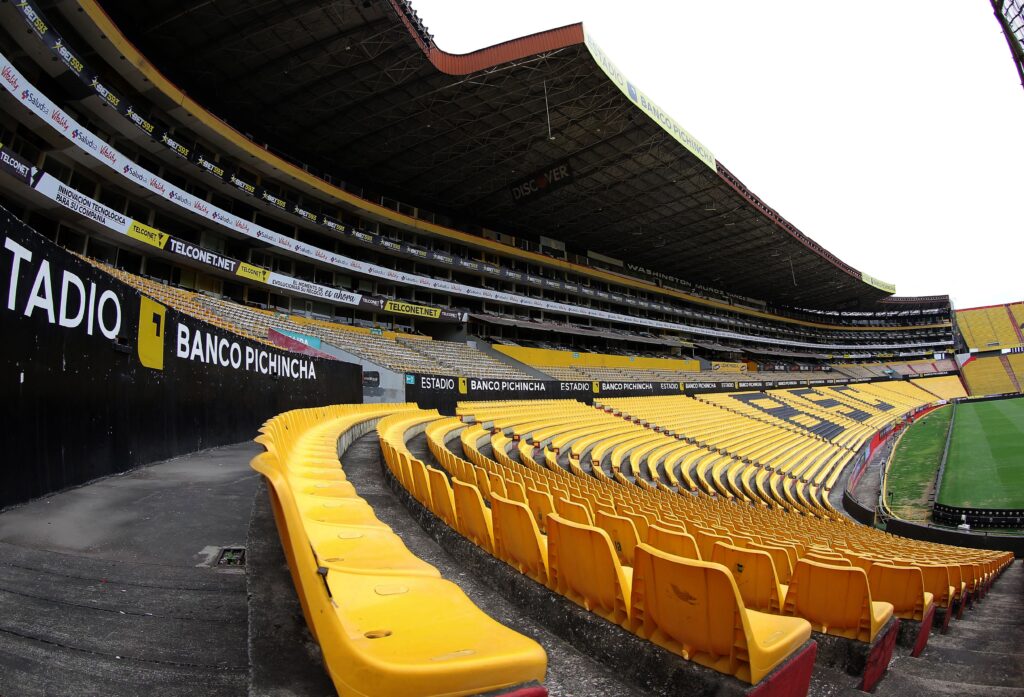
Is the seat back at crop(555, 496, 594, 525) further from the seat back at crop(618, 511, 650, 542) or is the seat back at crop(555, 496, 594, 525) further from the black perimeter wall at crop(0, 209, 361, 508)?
the black perimeter wall at crop(0, 209, 361, 508)

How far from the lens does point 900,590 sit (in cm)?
376

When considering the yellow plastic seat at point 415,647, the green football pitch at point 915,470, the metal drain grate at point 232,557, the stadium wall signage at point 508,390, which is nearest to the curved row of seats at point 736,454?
the stadium wall signage at point 508,390

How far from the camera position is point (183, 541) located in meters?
3.14

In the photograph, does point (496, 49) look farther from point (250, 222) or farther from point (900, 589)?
point (900, 589)

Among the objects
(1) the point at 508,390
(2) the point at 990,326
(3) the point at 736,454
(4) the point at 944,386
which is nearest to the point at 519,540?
(3) the point at 736,454

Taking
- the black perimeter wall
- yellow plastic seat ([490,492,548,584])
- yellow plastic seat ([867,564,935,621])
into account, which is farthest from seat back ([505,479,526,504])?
the black perimeter wall

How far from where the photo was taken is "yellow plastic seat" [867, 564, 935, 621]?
147 inches

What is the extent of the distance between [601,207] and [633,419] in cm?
1928

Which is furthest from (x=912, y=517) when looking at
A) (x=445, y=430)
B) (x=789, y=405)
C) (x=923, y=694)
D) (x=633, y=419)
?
(x=789, y=405)

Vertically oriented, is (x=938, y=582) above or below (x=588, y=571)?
below

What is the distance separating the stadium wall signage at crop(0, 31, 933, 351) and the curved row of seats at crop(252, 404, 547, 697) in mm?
17617

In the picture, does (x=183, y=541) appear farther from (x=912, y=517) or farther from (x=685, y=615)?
(x=912, y=517)

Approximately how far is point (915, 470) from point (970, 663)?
20.1 meters

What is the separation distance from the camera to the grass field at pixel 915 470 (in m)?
14.5
